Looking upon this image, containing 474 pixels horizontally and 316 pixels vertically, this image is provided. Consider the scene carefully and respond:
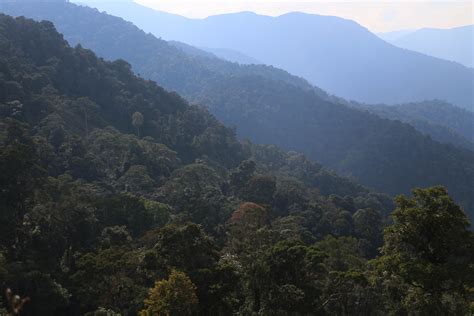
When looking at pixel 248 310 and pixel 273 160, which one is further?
pixel 273 160

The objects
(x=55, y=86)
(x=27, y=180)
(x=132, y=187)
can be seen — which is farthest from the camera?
(x=55, y=86)

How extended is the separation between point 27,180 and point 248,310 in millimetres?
13581

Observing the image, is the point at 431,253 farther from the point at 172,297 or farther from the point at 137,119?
the point at 137,119

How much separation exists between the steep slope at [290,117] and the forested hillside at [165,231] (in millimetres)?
38872

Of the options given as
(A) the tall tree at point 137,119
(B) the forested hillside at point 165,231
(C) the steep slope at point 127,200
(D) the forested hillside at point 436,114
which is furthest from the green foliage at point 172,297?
(D) the forested hillside at point 436,114

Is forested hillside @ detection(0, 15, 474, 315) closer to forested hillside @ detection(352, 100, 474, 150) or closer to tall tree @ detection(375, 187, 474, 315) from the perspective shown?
tall tree @ detection(375, 187, 474, 315)

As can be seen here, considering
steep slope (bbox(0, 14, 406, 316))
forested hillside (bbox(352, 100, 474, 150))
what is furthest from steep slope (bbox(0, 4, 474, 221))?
forested hillside (bbox(352, 100, 474, 150))

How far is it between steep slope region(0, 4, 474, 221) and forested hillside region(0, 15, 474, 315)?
3887cm

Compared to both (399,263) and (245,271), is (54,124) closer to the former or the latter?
(245,271)

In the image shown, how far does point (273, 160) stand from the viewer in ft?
260

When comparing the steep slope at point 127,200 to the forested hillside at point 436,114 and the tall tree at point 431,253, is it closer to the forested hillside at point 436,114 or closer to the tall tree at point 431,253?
the tall tree at point 431,253

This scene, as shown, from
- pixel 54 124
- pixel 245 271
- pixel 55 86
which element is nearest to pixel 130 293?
pixel 245 271

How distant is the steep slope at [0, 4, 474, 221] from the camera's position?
3853 inches

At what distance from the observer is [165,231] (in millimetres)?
17094
